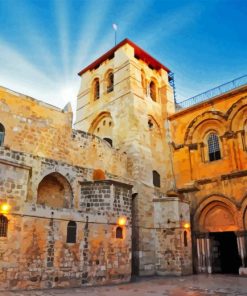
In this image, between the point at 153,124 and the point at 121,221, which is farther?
the point at 153,124

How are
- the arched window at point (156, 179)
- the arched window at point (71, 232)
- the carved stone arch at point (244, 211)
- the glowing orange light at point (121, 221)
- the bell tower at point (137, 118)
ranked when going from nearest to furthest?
the arched window at point (71, 232)
the glowing orange light at point (121, 221)
the carved stone arch at point (244, 211)
the bell tower at point (137, 118)
the arched window at point (156, 179)

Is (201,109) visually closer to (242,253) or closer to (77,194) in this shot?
(242,253)

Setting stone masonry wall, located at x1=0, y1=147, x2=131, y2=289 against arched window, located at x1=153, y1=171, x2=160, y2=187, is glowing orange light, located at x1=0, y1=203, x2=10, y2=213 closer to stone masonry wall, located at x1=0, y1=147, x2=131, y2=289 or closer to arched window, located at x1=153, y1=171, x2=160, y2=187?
stone masonry wall, located at x1=0, y1=147, x2=131, y2=289

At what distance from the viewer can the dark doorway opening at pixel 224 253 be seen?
16906mm

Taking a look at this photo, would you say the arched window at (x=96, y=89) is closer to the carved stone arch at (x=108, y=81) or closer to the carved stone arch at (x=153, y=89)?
the carved stone arch at (x=108, y=81)

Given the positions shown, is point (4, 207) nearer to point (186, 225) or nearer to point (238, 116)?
point (186, 225)

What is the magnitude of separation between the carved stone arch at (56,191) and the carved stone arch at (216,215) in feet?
Result: 26.3

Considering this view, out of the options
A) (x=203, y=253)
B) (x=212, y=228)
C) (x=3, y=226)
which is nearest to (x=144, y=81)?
(x=212, y=228)

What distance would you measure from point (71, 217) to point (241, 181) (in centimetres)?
982

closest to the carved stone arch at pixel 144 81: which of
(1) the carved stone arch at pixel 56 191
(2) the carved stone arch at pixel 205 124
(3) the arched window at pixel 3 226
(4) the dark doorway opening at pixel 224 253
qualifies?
(2) the carved stone arch at pixel 205 124

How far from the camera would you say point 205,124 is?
62.1 ft

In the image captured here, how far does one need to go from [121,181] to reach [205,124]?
22.9 ft

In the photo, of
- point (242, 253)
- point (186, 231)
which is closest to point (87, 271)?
point (186, 231)

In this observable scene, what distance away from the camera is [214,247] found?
17.0 metres
